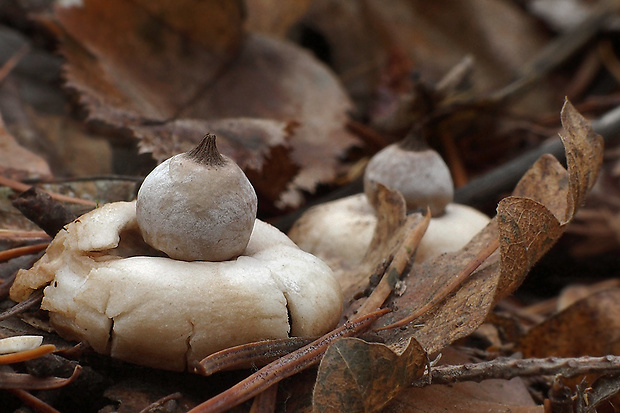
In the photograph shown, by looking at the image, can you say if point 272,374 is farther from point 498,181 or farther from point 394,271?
point 498,181

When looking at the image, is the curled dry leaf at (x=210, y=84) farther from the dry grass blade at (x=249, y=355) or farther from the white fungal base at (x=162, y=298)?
the dry grass blade at (x=249, y=355)

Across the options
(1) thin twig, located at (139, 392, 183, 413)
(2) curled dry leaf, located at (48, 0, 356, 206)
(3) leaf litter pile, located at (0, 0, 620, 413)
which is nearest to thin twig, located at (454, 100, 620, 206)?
(3) leaf litter pile, located at (0, 0, 620, 413)

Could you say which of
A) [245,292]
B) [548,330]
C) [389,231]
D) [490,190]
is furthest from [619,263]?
[245,292]

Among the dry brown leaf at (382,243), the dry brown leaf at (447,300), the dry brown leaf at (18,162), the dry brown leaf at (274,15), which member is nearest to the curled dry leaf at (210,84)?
the dry brown leaf at (274,15)

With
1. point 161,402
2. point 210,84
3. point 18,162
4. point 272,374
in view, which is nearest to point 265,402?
point 272,374

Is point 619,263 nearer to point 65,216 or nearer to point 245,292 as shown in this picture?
point 245,292
